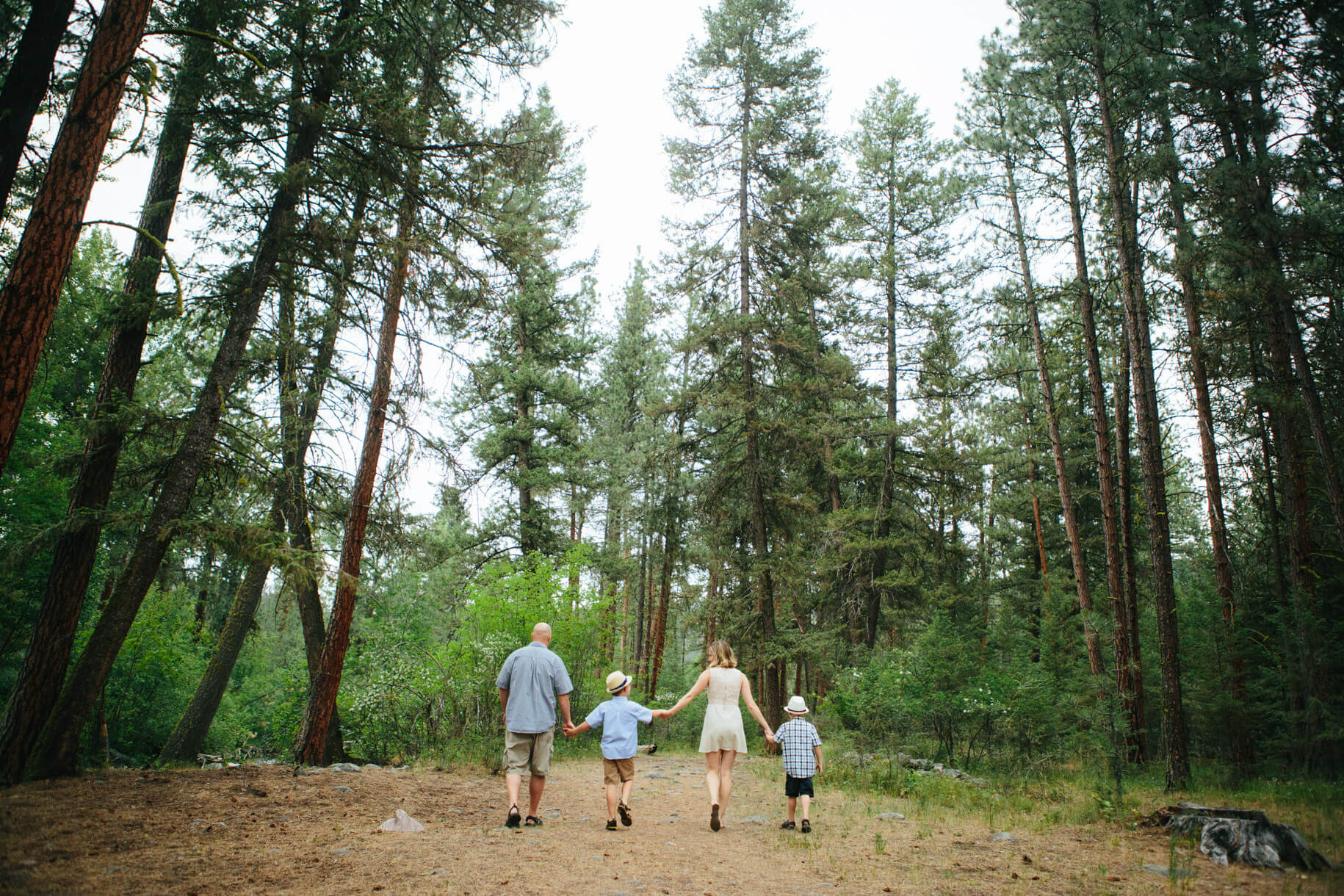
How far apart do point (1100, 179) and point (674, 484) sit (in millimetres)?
13409

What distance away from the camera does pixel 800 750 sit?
709 cm

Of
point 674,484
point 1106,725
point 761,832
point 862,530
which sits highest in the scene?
point 674,484

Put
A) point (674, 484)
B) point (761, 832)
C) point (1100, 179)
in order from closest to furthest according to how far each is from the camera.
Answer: point (761, 832) → point (1100, 179) → point (674, 484)

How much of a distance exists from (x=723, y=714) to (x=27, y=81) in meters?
7.83

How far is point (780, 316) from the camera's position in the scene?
56.4 ft

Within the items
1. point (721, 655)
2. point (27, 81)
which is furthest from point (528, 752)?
point (27, 81)

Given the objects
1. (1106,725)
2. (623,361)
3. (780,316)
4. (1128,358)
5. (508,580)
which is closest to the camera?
(1106,725)

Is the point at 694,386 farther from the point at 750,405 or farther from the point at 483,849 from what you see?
the point at 483,849

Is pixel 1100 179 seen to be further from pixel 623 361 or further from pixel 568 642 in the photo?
pixel 623 361

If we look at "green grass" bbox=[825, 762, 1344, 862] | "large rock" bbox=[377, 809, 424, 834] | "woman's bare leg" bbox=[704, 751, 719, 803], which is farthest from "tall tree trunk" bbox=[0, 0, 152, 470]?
"green grass" bbox=[825, 762, 1344, 862]

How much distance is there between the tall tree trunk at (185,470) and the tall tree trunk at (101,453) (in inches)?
8.7

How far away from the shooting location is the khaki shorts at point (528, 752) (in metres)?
6.72

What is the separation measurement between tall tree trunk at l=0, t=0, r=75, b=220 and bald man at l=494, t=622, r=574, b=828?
5377mm

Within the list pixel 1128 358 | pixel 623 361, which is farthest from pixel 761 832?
pixel 623 361
